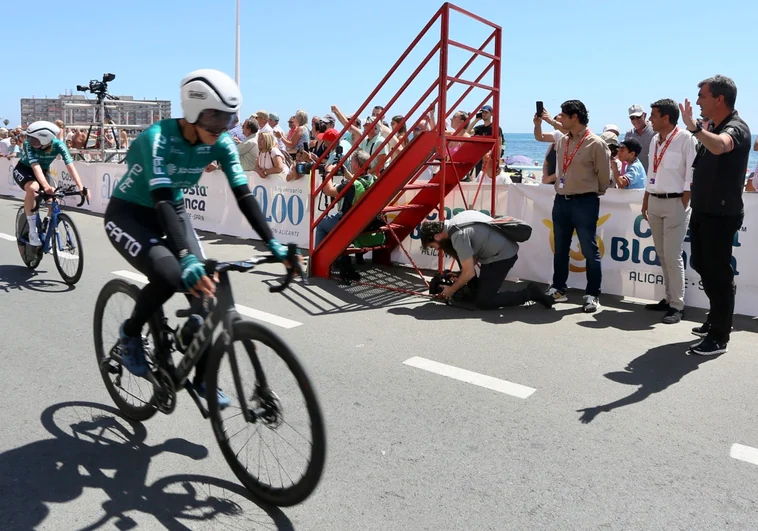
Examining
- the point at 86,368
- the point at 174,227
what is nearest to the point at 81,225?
the point at 86,368

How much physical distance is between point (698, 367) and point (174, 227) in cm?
403

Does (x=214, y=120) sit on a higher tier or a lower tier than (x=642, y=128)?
lower

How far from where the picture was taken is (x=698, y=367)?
517cm

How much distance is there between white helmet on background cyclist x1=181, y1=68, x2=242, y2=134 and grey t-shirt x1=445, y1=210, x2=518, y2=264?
3.87 meters

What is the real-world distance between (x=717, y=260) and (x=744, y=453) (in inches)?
77.1

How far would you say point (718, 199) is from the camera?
5.20 m

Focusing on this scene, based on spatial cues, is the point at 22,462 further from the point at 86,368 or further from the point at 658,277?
the point at 658,277

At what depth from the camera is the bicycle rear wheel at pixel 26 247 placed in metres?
8.16

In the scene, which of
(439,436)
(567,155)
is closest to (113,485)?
(439,436)

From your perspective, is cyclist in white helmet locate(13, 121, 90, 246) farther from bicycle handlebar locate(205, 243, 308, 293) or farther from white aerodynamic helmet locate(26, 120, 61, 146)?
bicycle handlebar locate(205, 243, 308, 293)

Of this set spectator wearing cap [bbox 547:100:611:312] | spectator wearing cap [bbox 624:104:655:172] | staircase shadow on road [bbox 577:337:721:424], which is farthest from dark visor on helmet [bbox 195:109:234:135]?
spectator wearing cap [bbox 624:104:655:172]

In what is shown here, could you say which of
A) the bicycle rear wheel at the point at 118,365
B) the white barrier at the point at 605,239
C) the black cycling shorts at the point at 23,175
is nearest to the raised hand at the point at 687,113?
the white barrier at the point at 605,239

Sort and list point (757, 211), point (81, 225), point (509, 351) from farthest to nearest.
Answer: point (81, 225)
point (757, 211)
point (509, 351)

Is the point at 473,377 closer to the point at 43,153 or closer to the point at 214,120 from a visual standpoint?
the point at 214,120
